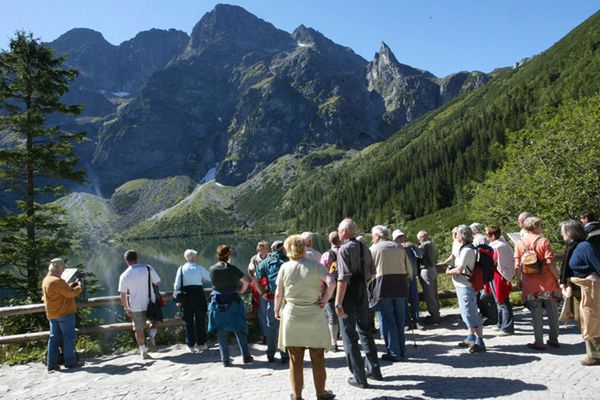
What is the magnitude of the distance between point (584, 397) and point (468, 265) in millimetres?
2828

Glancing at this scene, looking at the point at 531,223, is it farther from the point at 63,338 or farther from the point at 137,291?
the point at 63,338

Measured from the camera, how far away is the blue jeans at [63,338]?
8.46 m

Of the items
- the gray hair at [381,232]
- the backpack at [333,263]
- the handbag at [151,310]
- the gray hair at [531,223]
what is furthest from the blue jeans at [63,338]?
the gray hair at [531,223]

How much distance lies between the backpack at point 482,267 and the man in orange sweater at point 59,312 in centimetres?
820

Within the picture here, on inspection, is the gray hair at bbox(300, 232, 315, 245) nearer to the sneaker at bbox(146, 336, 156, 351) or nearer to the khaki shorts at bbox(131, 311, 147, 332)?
the khaki shorts at bbox(131, 311, 147, 332)

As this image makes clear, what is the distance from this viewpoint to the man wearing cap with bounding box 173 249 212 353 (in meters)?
9.24

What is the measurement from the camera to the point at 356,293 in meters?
6.46

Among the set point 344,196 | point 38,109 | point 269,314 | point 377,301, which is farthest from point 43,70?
point 344,196

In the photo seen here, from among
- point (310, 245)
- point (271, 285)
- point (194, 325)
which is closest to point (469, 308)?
point (310, 245)

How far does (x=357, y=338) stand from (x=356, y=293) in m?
0.74

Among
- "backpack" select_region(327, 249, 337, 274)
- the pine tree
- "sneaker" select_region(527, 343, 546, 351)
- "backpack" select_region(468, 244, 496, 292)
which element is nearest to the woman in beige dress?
"backpack" select_region(327, 249, 337, 274)

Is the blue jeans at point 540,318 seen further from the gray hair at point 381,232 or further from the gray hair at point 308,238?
the gray hair at point 308,238

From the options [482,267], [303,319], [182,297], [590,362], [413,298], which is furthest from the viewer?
[413,298]

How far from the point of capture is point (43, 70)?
583 inches
